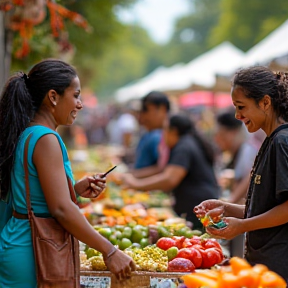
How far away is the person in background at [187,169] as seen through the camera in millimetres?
6828

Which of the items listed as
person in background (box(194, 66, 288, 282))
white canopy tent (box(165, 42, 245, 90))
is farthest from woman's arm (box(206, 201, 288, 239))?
white canopy tent (box(165, 42, 245, 90))

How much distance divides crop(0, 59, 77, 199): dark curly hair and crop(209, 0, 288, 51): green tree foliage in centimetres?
4005

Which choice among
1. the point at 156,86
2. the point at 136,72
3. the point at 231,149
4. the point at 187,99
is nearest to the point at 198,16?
the point at 136,72

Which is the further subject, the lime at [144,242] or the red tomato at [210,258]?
the lime at [144,242]

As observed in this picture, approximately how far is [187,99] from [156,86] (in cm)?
1067

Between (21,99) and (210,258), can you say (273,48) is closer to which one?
(210,258)

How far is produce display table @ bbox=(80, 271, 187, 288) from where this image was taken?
3670mm

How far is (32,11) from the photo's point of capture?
20.6ft

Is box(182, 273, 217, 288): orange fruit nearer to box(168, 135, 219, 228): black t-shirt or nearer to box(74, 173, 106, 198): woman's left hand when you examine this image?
box(74, 173, 106, 198): woman's left hand

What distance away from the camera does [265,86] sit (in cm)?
356

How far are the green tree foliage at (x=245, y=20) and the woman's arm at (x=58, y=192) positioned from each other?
132 ft

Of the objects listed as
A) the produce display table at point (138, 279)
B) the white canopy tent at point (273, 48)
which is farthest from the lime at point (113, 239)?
the white canopy tent at point (273, 48)

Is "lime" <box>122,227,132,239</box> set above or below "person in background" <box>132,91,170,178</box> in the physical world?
below

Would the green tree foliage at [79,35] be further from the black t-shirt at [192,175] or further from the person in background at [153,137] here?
the black t-shirt at [192,175]
